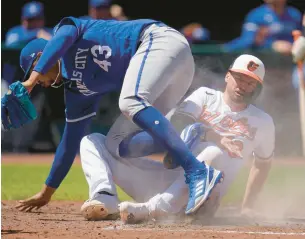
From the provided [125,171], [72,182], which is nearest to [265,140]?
[125,171]

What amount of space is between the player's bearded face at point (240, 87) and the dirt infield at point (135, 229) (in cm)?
88

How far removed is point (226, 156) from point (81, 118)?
1145 millimetres

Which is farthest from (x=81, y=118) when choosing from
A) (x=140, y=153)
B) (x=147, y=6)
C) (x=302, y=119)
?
(x=147, y=6)

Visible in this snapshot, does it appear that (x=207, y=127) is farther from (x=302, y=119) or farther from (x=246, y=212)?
(x=302, y=119)

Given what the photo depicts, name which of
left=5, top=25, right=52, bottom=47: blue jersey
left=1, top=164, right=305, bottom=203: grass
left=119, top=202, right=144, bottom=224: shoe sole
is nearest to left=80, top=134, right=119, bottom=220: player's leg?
left=119, top=202, right=144, bottom=224: shoe sole

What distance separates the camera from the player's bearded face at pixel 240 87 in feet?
20.3

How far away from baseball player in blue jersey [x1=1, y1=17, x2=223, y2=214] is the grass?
1.81 meters

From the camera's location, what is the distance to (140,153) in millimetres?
6152

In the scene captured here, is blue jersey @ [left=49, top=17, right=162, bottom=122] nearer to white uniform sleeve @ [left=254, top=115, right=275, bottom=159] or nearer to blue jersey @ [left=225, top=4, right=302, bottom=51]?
white uniform sleeve @ [left=254, top=115, right=275, bottom=159]

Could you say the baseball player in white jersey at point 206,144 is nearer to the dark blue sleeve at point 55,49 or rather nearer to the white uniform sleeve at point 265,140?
the white uniform sleeve at point 265,140

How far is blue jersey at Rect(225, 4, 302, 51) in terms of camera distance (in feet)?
39.6

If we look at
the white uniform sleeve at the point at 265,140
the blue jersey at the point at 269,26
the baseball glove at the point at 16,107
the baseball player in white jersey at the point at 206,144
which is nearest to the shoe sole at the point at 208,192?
the baseball player in white jersey at the point at 206,144

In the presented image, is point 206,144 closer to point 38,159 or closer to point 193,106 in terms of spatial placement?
point 193,106

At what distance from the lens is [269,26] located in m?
12.2
